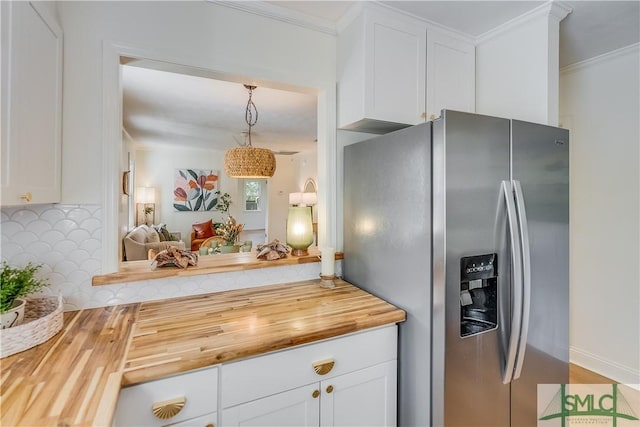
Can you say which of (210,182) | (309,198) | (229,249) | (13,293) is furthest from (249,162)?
(210,182)

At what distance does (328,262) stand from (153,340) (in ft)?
3.04

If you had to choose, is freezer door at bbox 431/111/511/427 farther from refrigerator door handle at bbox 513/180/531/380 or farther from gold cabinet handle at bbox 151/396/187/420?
gold cabinet handle at bbox 151/396/187/420

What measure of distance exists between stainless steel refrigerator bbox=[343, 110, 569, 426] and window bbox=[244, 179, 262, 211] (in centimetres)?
661

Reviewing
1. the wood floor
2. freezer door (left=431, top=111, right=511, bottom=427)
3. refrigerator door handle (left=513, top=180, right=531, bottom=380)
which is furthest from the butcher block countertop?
the wood floor

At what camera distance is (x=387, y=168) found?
58.2 inches

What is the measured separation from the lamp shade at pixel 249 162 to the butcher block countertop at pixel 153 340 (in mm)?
2282

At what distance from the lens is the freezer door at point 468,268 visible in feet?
3.89

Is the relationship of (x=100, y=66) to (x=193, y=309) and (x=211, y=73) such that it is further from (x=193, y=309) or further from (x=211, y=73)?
(x=193, y=309)

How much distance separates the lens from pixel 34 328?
1.03 metres

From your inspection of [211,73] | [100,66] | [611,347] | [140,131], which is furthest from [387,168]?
[140,131]

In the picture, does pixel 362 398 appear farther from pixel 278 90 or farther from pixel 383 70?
pixel 278 90

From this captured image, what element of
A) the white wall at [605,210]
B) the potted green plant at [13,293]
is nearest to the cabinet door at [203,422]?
the potted green plant at [13,293]

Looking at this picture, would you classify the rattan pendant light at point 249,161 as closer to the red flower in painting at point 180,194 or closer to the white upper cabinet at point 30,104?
the white upper cabinet at point 30,104

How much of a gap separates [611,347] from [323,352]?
7.96ft
